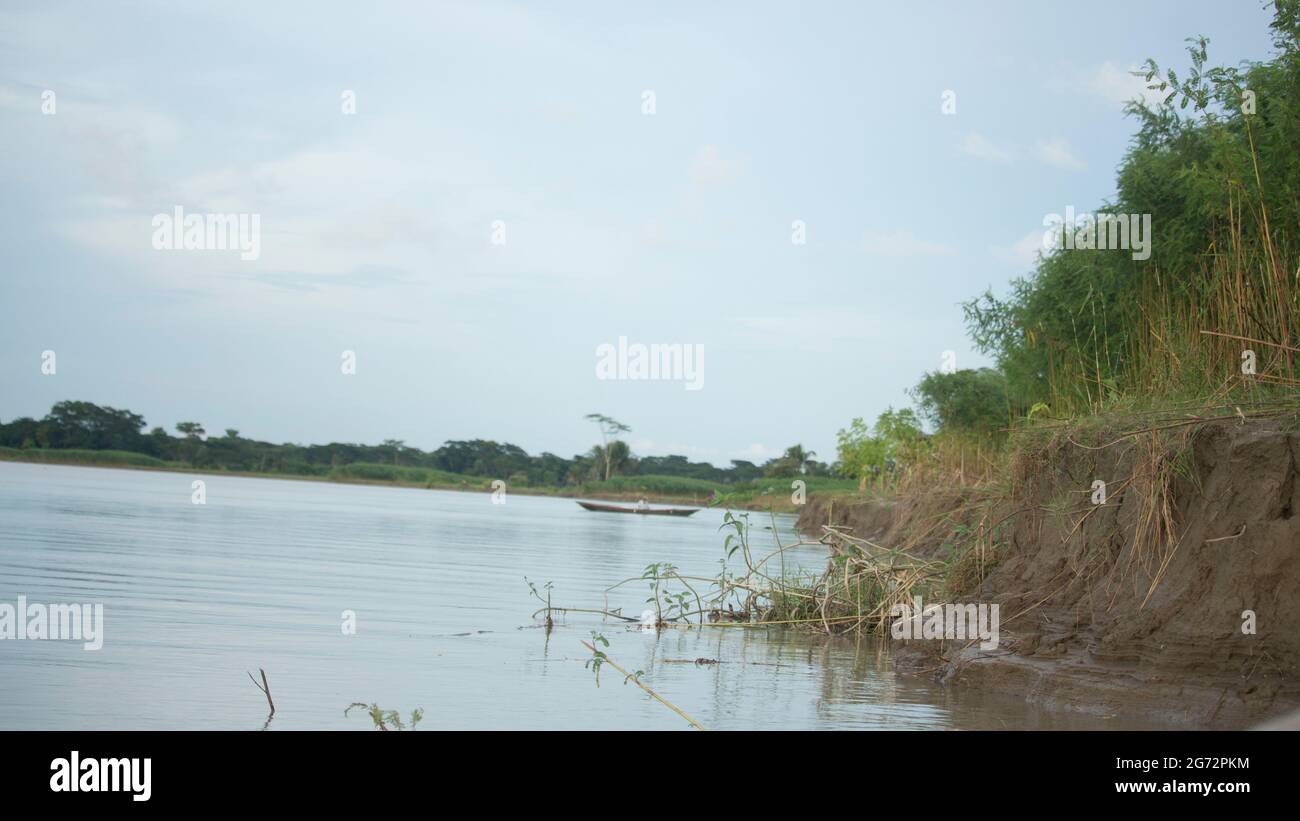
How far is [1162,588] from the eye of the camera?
718 cm

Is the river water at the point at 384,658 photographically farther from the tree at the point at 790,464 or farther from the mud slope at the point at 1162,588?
the tree at the point at 790,464

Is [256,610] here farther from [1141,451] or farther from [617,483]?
[617,483]

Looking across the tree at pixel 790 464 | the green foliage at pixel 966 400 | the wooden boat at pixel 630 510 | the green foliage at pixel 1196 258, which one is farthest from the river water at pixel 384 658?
the tree at pixel 790 464

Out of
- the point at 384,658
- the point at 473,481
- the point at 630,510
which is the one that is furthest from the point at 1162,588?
the point at 473,481

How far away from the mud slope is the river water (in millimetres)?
486

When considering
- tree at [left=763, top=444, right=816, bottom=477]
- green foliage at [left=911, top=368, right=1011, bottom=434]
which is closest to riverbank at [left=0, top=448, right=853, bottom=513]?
tree at [left=763, top=444, right=816, bottom=477]

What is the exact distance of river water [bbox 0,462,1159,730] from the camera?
6543 mm

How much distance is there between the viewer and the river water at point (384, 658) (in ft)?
21.5

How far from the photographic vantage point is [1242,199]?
8617mm

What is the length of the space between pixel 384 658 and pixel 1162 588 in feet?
20.1

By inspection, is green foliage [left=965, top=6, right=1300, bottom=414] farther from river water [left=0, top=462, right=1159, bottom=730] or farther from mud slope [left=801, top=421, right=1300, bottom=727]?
river water [left=0, top=462, right=1159, bottom=730]

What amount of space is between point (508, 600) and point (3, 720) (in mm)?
7813
